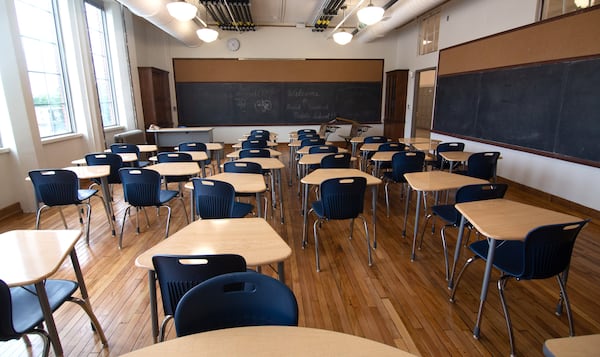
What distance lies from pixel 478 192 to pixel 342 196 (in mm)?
1110

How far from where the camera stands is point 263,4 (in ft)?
26.6

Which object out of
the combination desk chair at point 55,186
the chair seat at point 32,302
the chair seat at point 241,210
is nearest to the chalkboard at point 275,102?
the combination desk chair at point 55,186

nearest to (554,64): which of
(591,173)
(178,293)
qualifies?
(591,173)

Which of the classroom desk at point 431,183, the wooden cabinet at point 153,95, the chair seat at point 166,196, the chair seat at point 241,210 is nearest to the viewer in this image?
the classroom desk at point 431,183

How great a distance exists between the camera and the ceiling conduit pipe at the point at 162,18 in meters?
5.33

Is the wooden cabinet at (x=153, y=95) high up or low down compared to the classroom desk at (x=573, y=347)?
up

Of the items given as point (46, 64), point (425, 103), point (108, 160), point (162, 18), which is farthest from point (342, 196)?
point (425, 103)

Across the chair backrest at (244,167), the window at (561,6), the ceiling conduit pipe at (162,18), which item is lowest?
the chair backrest at (244,167)

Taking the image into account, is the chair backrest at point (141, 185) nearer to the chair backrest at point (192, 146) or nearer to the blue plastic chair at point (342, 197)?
the blue plastic chair at point (342, 197)

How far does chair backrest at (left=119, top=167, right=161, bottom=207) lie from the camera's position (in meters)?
3.21

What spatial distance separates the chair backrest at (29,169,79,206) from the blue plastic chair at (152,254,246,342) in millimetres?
2556

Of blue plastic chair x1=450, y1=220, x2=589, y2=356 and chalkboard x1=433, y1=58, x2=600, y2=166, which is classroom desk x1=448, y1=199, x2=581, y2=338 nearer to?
blue plastic chair x1=450, y1=220, x2=589, y2=356

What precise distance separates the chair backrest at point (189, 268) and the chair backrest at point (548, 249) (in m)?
1.65

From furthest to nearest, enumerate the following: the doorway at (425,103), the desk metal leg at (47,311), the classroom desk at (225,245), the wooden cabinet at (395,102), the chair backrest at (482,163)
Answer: the doorway at (425,103), the wooden cabinet at (395,102), the chair backrest at (482,163), the classroom desk at (225,245), the desk metal leg at (47,311)
